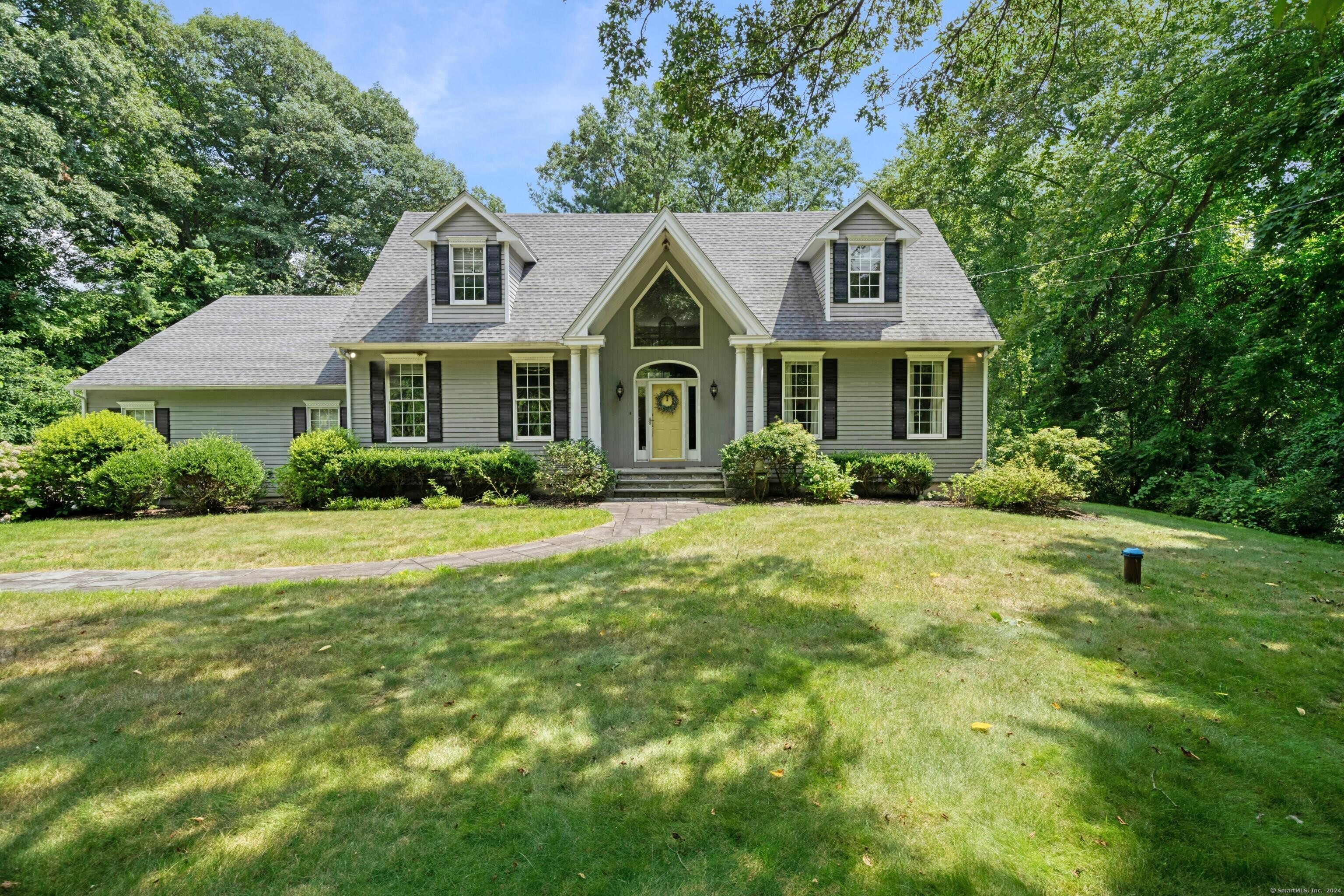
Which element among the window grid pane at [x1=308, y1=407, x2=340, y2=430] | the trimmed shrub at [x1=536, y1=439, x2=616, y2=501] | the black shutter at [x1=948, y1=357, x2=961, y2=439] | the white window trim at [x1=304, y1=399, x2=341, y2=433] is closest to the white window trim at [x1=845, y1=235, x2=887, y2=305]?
the black shutter at [x1=948, y1=357, x2=961, y2=439]

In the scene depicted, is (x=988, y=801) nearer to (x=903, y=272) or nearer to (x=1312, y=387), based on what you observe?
(x=903, y=272)

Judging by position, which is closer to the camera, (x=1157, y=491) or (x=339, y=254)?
(x=1157, y=491)

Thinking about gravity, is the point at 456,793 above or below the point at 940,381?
below

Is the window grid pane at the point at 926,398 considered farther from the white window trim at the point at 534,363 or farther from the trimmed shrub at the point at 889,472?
the white window trim at the point at 534,363

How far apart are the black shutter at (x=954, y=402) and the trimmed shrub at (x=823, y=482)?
3.75 m

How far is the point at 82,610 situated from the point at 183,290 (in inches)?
825

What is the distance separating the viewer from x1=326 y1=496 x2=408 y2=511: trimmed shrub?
10.6 metres

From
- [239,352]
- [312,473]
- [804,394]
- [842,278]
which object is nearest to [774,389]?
[804,394]

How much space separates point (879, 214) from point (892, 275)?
4.64ft

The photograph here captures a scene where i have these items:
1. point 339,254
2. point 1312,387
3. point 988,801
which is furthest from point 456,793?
point 339,254

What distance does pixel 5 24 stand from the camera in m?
15.4

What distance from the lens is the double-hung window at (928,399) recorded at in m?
12.8

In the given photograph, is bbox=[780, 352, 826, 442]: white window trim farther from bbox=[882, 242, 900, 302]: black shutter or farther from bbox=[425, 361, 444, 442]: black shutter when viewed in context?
bbox=[425, 361, 444, 442]: black shutter

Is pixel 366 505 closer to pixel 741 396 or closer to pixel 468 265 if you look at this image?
pixel 468 265
